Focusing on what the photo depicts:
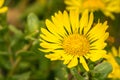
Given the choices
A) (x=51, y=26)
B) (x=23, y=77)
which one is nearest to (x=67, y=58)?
(x=51, y=26)

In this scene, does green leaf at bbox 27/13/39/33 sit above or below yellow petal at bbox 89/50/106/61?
above

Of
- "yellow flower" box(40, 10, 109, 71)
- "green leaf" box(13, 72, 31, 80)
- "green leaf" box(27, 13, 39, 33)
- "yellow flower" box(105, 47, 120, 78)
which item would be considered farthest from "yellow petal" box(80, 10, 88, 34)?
"green leaf" box(13, 72, 31, 80)

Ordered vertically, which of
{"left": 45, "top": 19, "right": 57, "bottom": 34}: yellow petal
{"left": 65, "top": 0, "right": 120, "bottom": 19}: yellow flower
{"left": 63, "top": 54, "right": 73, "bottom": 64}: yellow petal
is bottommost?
{"left": 63, "top": 54, "right": 73, "bottom": 64}: yellow petal

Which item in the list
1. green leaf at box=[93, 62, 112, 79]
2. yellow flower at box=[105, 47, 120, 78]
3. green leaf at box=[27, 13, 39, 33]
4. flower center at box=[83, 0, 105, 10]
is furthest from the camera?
flower center at box=[83, 0, 105, 10]

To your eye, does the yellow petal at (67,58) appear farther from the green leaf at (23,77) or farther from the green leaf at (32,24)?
the green leaf at (23,77)

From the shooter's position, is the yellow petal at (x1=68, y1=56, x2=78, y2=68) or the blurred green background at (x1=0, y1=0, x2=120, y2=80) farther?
the blurred green background at (x1=0, y1=0, x2=120, y2=80)

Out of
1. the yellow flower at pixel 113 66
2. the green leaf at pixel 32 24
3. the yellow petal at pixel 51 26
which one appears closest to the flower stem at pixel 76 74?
the yellow petal at pixel 51 26

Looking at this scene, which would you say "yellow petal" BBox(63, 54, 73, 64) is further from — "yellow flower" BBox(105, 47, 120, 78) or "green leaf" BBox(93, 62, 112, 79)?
"yellow flower" BBox(105, 47, 120, 78)

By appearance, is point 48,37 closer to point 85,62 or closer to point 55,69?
point 85,62
